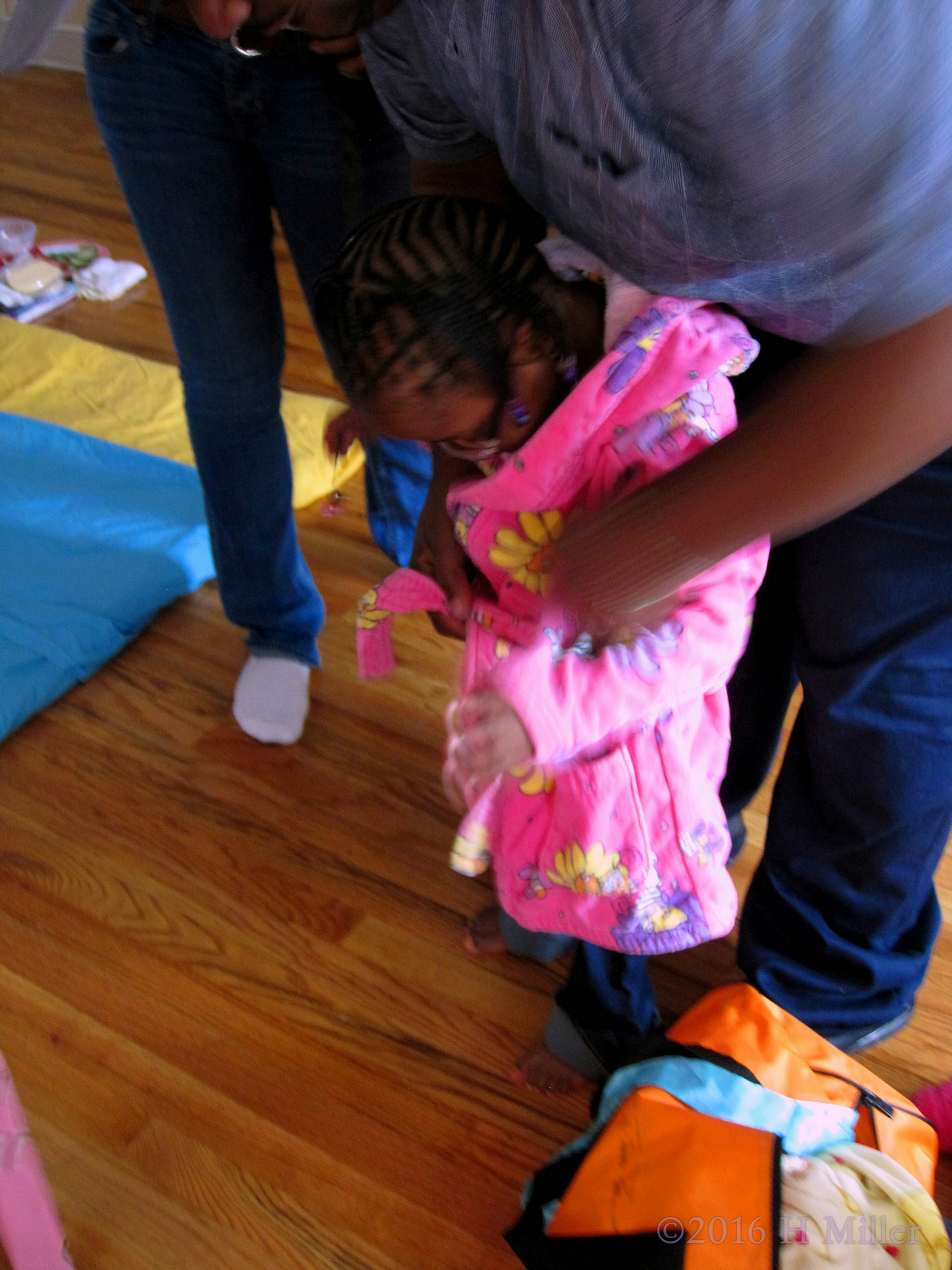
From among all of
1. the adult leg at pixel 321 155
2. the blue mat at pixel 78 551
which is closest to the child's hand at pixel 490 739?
the adult leg at pixel 321 155

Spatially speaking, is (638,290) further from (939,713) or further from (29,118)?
(29,118)

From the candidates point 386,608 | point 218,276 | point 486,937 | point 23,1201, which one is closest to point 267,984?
point 486,937

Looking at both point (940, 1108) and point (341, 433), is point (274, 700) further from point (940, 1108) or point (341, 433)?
point (940, 1108)

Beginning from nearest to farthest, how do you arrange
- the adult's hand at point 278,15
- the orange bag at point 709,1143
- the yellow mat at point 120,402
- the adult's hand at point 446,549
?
the adult's hand at point 278,15
the orange bag at point 709,1143
the adult's hand at point 446,549
the yellow mat at point 120,402

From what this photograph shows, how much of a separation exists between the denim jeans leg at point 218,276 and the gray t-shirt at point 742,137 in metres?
0.49

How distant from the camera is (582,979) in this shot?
0.98 m

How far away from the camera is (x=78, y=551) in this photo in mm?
1629

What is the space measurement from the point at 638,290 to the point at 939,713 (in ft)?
1.39

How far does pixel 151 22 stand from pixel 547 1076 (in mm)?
1109

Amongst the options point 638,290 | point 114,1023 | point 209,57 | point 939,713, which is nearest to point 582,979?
point 939,713

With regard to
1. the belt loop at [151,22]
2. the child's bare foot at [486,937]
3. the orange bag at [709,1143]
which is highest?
the belt loop at [151,22]

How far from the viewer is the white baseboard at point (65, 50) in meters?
3.43

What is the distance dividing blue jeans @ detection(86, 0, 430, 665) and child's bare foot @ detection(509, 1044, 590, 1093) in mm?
698

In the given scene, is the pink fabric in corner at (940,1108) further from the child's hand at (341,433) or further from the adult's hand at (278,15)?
the adult's hand at (278,15)
